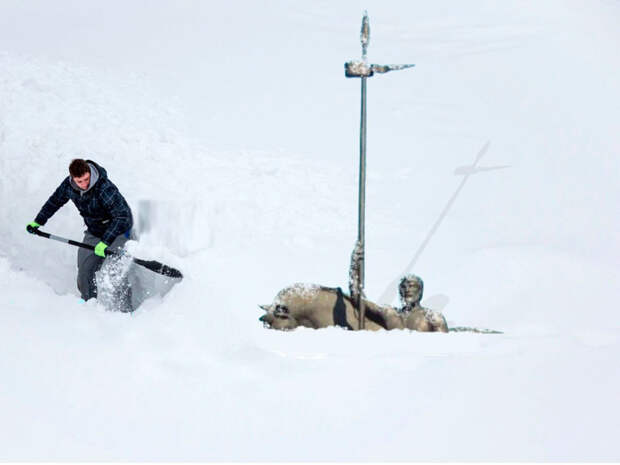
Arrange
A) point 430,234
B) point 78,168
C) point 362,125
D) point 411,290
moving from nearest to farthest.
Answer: point 362,125 → point 411,290 → point 78,168 → point 430,234

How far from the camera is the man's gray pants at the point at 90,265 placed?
571 centimetres

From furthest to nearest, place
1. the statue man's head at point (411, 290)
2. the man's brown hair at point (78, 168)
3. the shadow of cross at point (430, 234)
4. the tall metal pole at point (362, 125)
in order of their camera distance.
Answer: the shadow of cross at point (430, 234) < the man's brown hair at point (78, 168) < the statue man's head at point (411, 290) < the tall metal pole at point (362, 125)

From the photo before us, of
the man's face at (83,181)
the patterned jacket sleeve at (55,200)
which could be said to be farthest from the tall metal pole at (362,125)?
the patterned jacket sleeve at (55,200)

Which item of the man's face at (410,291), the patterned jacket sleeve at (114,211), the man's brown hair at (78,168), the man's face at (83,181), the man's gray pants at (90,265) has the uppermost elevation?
the man's brown hair at (78,168)

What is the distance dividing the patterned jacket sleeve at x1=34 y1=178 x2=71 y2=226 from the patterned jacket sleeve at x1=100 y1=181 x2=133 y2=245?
0.36 m

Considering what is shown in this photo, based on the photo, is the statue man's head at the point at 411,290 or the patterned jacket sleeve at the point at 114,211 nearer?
the statue man's head at the point at 411,290

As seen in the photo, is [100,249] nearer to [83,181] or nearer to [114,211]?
[114,211]

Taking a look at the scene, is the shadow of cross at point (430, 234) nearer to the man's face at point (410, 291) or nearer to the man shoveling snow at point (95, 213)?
the man's face at point (410, 291)

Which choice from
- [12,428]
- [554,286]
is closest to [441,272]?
[554,286]

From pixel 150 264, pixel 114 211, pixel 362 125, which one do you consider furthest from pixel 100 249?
pixel 362 125

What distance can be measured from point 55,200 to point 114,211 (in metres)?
0.54

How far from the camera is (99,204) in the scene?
5.46 m

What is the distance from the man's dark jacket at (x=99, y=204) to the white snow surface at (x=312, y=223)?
0.36m

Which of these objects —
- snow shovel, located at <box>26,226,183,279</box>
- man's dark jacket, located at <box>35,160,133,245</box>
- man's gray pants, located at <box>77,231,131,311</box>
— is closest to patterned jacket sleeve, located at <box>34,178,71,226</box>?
man's dark jacket, located at <box>35,160,133,245</box>
